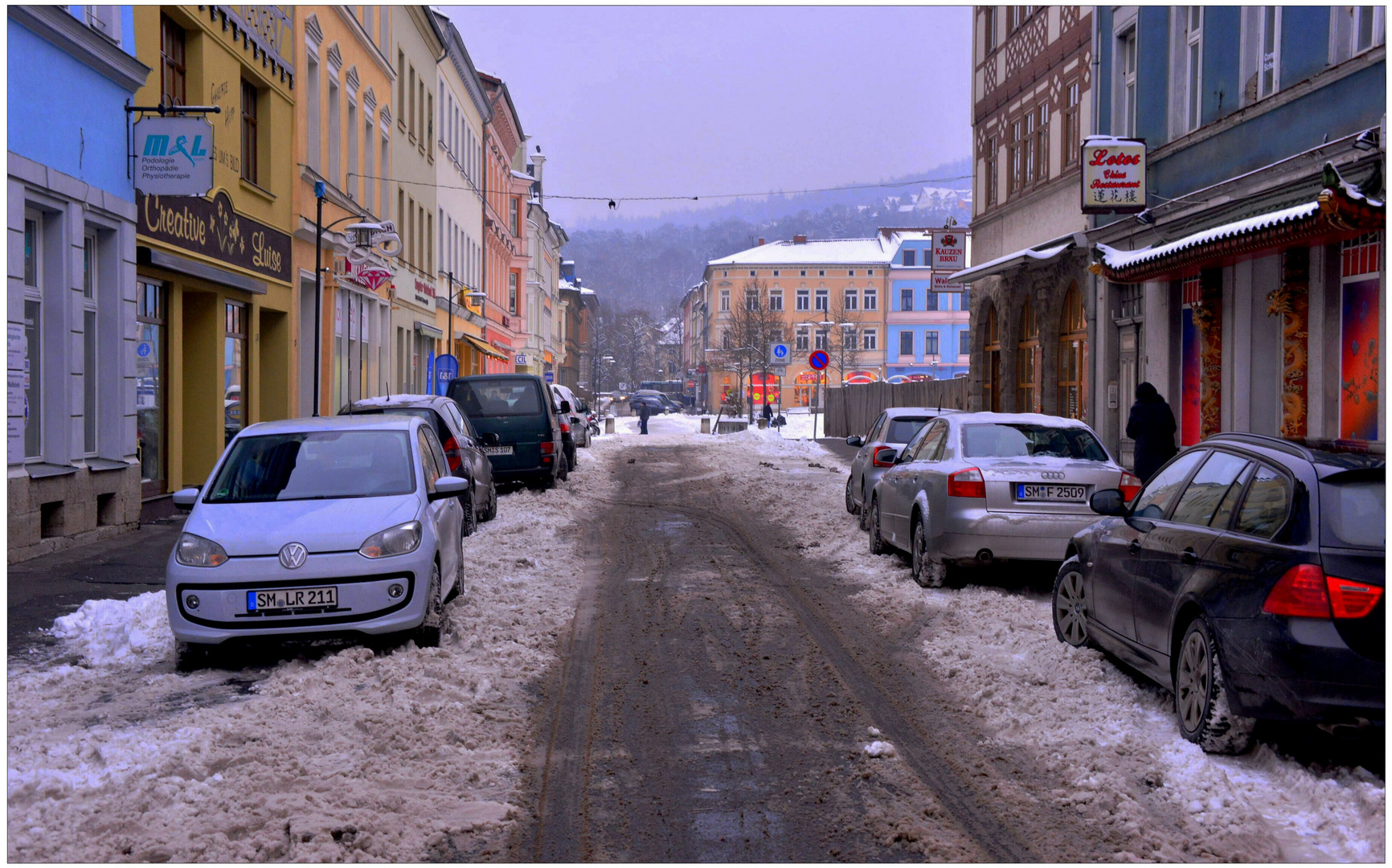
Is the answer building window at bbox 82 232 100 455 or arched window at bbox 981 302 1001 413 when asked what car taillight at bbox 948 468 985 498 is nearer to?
building window at bbox 82 232 100 455

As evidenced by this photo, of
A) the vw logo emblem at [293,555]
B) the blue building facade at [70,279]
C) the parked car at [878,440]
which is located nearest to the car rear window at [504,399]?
the parked car at [878,440]

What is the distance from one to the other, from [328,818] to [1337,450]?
4617mm

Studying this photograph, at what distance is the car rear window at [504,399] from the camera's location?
790 inches

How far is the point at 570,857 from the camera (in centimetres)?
455

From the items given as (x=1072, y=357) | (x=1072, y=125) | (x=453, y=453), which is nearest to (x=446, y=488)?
(x=453, y=453)

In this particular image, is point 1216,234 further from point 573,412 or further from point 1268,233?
point 573,412

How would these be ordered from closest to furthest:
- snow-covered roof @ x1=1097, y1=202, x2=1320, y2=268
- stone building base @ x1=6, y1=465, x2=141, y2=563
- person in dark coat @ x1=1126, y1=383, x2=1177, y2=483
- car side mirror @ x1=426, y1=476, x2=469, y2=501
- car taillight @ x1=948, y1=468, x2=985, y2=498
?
car side mirror @ x1=426, y1=476, x2=469, y2=501
car taillight @ x1=948, y1=468, x2=985, y2=498
stone building base @ x1=6, y1=465, x2=141, y2=563
snow-covered roof @ x1=1097, y1=202, x2=1320, y2=268
person in dark coat @ x1=1126, y1=383, x2=1177, y2=483

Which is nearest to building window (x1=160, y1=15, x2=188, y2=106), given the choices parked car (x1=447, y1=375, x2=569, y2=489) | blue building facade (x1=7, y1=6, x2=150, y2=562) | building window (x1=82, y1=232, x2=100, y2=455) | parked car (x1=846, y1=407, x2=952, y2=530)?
blue building facade (x1=7, y1=6, x2=150, y2=562)

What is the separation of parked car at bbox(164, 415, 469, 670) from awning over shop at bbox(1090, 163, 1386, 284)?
867cm

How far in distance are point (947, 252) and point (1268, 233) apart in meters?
18.4

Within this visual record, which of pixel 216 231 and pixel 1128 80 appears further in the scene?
pixel 1128 80

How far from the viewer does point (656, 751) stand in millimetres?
5941

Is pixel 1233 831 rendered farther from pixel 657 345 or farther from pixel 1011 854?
pixel 657 345

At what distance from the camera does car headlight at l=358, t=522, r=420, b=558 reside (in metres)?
7.87
